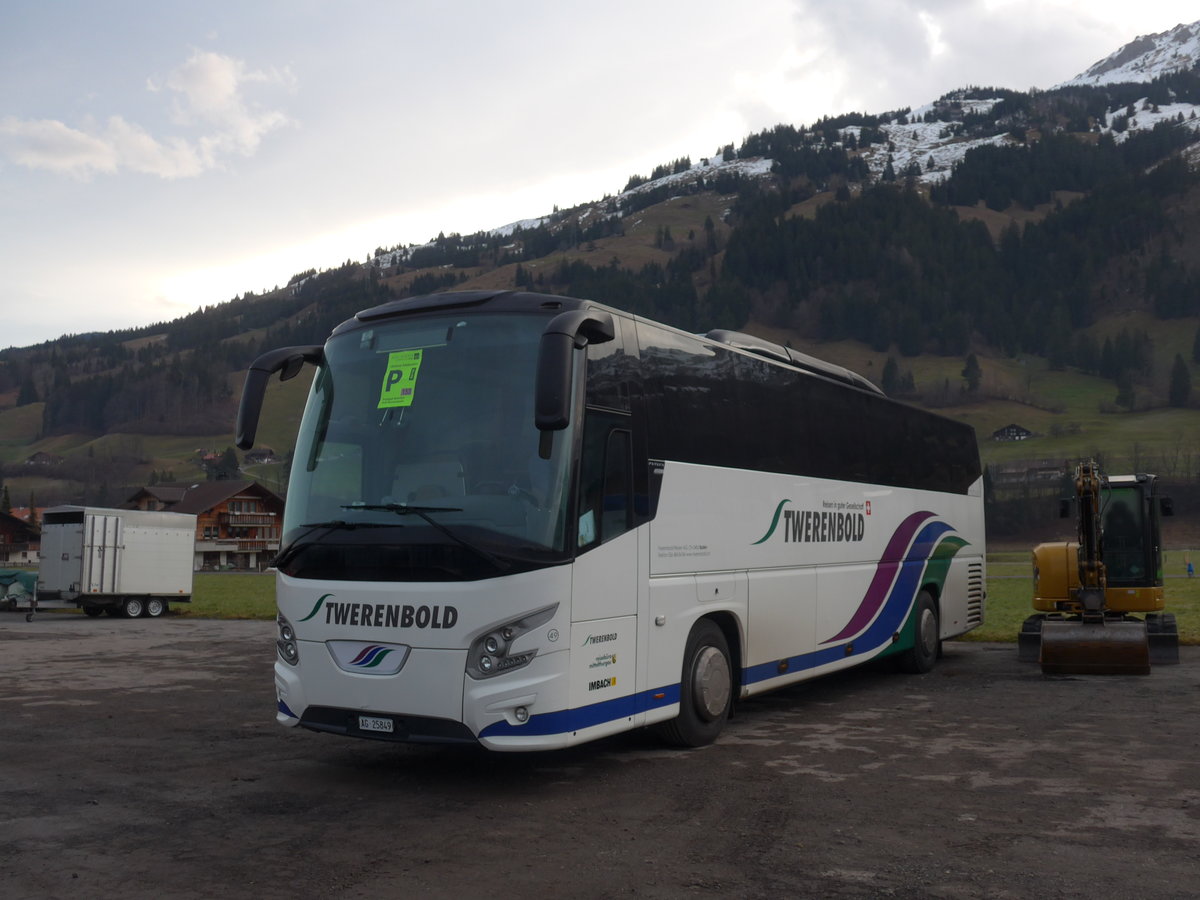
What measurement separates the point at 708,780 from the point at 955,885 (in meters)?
2.71

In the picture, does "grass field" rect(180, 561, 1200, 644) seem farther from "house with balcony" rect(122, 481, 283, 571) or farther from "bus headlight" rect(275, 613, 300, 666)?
"house with balcony" rect(122, 481, 283, 571)

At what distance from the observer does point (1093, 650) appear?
14.6 meters

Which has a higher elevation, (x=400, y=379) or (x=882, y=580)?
(x=400, y=379)

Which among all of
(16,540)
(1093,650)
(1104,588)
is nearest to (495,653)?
(1093,650)

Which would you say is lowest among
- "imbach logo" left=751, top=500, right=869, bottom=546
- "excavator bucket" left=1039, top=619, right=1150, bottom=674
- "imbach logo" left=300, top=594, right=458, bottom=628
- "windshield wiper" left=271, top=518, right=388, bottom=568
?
"excavator bucket" left=1039, top=619, right=1150, bottom=674

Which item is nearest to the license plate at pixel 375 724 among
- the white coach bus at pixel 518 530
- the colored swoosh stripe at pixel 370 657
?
the white coach bus at pixel 518 530

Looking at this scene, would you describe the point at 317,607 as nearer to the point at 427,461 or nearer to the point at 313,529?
the point at 313,529

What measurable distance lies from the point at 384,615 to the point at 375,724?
75 centimetres

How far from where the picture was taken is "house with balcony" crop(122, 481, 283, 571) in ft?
346

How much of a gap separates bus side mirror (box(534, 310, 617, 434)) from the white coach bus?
2 centimetres

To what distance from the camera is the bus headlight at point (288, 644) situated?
809 centimetres

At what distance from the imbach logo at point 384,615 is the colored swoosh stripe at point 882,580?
18.1ft

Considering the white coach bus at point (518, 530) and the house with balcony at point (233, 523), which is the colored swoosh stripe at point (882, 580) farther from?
the house with balcony at point (233, 523)

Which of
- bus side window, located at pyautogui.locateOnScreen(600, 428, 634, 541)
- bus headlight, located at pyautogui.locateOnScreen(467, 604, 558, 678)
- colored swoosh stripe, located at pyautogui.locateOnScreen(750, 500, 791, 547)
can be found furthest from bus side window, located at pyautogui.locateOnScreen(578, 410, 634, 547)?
colored swoosh stripe, located at pyautogui.locateOnScreen(750, 500, 791, 547)
